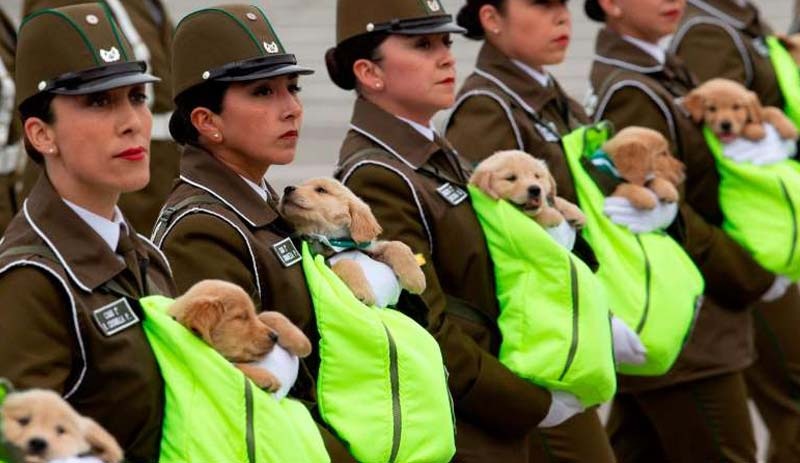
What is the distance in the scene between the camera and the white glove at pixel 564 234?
6.28 metres

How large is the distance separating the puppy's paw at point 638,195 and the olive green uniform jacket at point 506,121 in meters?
0.15

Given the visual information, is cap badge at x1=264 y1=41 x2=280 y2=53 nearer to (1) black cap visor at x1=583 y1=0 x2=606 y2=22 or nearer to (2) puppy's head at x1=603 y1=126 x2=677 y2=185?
(2) puppy's head at x1=603 y1=126 x2=677 y2=185

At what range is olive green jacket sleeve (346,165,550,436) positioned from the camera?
5980 mm

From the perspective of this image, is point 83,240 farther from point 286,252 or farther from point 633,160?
point 633,160

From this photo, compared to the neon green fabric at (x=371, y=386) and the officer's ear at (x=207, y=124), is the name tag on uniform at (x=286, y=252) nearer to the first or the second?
the neon green fabric at (x=371, y=386)

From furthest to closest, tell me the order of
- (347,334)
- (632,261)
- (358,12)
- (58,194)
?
(632,261) < (358,12) < (347,334) < (58,194)

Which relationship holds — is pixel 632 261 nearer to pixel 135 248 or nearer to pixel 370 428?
pixel 370 428

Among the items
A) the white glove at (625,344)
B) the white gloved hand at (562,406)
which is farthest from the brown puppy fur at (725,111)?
the white gloved hand at (562,406)

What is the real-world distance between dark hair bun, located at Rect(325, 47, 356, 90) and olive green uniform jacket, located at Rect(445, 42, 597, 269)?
50cm

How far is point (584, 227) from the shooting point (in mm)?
6684

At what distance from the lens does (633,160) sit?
6906 millimetres

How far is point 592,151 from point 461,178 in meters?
0.82

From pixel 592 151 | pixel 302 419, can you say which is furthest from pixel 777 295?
pixel 302 419

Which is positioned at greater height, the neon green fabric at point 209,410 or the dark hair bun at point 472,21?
the neon green fabric at point 209,410
